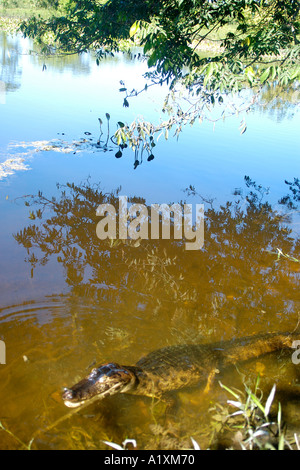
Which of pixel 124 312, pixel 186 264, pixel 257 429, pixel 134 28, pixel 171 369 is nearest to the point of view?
pixel 257 429

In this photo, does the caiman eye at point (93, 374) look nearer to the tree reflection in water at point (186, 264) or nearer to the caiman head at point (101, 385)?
the caiman head at point (101, 385)

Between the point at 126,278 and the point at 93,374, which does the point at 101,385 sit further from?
the point at 126,278

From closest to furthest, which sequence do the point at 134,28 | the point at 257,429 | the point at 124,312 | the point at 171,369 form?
the point at 257,429 → the point at 171,369 → the point at 124,312 → the point at 134,28

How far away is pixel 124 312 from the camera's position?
12.8ft

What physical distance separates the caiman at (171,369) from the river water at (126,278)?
0.40ft

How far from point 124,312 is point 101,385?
3.88 ft

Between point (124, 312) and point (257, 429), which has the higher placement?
point (257, 429)

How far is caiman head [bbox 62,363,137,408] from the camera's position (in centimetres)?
261

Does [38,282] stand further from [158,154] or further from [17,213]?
[158,154]

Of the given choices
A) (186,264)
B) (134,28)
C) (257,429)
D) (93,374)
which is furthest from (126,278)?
(134,28)

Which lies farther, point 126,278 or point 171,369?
point 126,278

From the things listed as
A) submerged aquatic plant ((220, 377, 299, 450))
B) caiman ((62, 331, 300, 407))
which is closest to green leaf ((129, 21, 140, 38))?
caiman ((62, 331, 300, 407))

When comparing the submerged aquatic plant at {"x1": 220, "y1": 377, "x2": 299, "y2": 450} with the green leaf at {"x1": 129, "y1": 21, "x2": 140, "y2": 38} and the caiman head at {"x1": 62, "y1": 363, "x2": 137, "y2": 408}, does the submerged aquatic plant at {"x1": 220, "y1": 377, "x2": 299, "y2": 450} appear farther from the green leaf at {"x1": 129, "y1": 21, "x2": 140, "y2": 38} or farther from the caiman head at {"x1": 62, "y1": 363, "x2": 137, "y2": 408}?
the green leaf at {"x1": 129, "y1": 21, "x2": 140, "y2": 38}

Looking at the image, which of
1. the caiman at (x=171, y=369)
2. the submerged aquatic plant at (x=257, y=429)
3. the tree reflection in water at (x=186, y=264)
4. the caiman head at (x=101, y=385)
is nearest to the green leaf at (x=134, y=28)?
the tree reflection in water at (x=186, y=264)
